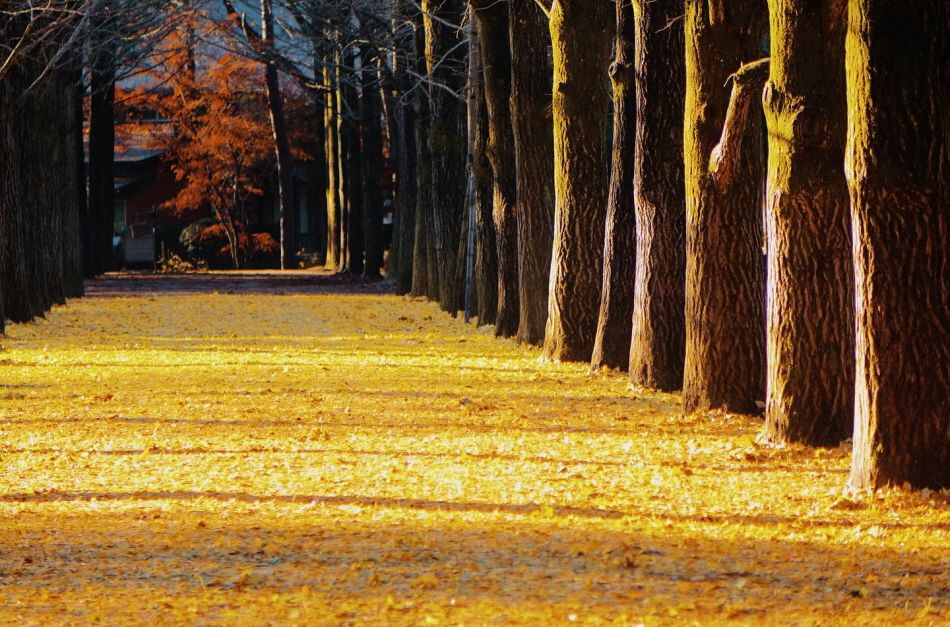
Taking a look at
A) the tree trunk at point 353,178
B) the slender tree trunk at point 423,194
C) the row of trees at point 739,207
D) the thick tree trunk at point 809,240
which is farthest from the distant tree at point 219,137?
the thick tree trunk at point 809,240

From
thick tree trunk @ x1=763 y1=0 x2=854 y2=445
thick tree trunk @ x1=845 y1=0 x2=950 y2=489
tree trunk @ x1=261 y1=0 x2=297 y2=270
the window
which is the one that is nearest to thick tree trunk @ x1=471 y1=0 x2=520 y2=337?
thick tree trunk @ x1=763 y1=0 x2=854 y2=445

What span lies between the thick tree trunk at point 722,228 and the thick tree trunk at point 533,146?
740 cm

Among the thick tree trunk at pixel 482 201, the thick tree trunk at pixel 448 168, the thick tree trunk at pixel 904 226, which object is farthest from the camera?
the thick tree trunk at pixel 448 168

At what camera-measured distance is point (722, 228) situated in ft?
44.0

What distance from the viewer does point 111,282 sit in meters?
47.2

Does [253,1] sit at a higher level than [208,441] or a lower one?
higher

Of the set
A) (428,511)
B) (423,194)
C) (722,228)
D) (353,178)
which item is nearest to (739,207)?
(722,228)

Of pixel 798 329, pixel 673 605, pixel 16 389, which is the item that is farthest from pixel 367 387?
pixel 673 605

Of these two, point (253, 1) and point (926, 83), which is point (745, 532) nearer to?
point (926, 83)

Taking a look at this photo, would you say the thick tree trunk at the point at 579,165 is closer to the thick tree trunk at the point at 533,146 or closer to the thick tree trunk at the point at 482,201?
the thick tree trunk at the point at 533,146

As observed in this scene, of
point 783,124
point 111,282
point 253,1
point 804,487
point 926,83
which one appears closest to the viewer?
point 926,83

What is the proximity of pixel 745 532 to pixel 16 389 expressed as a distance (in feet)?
32.8

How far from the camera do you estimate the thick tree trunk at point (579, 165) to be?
1852cm

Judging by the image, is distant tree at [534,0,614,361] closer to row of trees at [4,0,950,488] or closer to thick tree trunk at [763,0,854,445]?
row of trees at [4,0,950,488]
